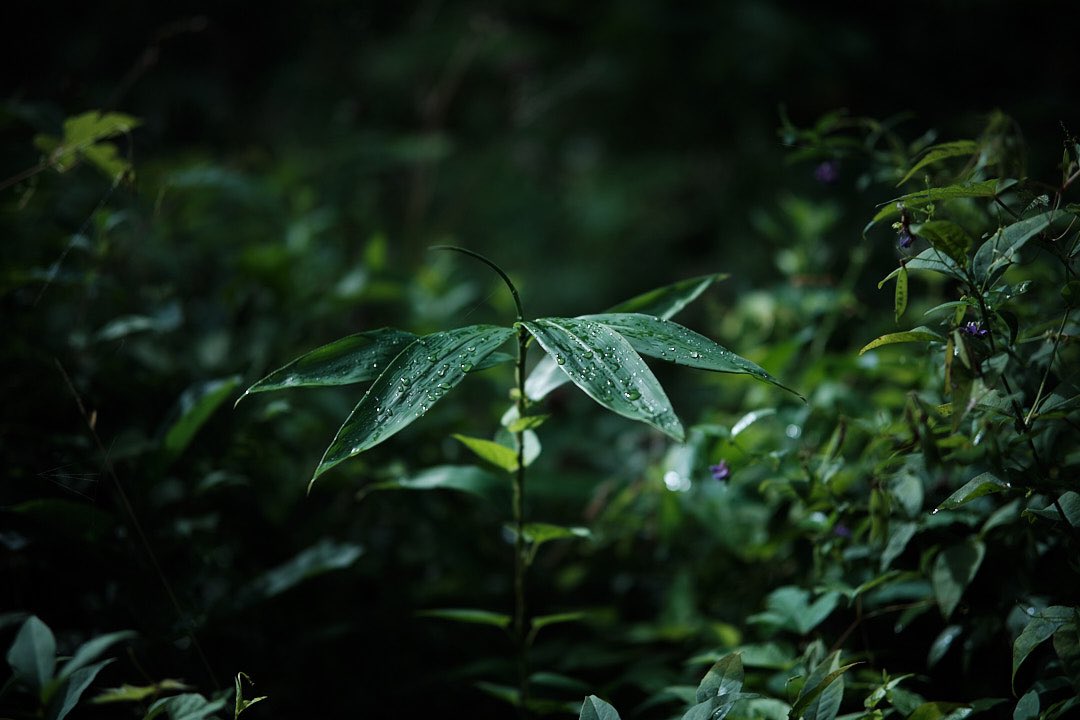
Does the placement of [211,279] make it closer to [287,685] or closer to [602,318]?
[287,685]

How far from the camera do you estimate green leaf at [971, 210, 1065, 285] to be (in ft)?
2.14

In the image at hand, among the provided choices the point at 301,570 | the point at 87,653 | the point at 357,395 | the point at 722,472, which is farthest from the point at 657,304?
the point at 357,395

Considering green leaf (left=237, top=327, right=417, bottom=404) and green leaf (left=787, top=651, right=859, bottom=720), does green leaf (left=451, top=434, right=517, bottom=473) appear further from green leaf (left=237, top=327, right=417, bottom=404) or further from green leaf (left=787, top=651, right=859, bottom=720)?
green leaf (left=787, top=651, right=859, bottom=720)

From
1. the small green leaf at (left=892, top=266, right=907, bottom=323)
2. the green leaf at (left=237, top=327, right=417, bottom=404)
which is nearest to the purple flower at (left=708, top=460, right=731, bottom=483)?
the small green leaf at (left=892, top=266, right=907, bottom=323)

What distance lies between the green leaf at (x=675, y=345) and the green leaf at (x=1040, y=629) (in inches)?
13.6

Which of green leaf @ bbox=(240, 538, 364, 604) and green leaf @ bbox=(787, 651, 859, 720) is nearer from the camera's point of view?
green leaf @ bbox=(787, 651, 859, 720)

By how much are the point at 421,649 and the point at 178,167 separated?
4.30 feet

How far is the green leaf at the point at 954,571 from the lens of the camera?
77 cm

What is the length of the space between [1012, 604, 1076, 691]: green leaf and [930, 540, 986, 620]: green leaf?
9 cm

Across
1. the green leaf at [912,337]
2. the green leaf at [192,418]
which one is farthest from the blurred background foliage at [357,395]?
the green leaf at [912,337]

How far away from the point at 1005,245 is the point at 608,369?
0.41 meters

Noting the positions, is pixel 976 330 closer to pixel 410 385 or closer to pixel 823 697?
pixel 823 697

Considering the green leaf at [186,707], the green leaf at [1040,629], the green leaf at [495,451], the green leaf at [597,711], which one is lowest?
the green leaf at [597,711]

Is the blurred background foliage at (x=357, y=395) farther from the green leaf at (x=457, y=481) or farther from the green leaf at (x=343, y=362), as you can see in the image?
the green leaf at (x=343, y=362)
